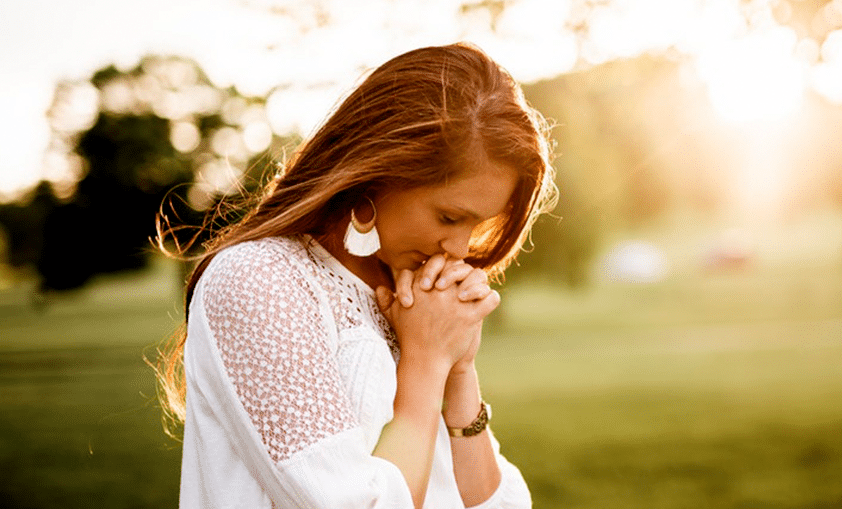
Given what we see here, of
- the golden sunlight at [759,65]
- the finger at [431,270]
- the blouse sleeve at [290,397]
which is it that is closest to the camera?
the blouse sleeve at [290,397]

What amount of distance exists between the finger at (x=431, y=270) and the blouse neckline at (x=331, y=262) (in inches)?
5.5

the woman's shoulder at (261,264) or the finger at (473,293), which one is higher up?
the finger at (473,293)

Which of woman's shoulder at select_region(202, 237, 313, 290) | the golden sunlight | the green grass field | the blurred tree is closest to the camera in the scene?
woman's shoulder at select_region(202, 237, 313, 290)

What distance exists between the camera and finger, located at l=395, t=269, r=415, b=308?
225 centimetres

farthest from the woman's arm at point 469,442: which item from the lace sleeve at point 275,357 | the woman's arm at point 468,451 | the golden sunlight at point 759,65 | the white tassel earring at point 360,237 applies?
the golden sunlight at point 759,65

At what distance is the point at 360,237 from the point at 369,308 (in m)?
0.17

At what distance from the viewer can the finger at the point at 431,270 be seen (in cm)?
227

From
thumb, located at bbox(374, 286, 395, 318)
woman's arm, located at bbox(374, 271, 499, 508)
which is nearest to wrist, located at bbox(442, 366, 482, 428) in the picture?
woman's arm, located at bbox(374, 271, 499, 508)

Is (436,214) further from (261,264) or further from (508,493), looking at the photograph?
(508,493)

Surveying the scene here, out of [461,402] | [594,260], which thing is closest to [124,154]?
[594,260]

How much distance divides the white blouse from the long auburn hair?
0.17 metres

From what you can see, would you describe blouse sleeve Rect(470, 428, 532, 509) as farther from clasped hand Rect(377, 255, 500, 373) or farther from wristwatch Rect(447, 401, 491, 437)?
clasped hand Rect(377, 255, 500, 373)

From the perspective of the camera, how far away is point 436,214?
2281mm

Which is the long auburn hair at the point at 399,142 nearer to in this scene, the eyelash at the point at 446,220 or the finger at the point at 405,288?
the eyelash at the point at 446,220
